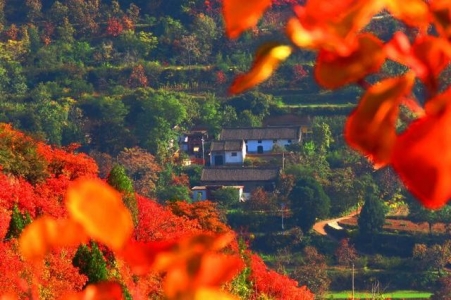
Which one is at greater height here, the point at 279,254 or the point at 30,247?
the point at 30,247

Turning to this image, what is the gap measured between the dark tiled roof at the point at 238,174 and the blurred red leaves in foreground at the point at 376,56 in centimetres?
1990

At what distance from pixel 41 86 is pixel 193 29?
4.55m

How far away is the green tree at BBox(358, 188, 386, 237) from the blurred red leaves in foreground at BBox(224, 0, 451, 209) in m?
17.0

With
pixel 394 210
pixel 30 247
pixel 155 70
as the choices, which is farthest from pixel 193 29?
pixel 30 247

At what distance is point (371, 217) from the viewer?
17.2 m

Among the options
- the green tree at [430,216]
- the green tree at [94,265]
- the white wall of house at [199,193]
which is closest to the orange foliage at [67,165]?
the green tree at [94,265]

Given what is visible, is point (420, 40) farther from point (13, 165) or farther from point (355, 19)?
point (13, 165)

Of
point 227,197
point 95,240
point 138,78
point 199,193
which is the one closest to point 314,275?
point 227,197

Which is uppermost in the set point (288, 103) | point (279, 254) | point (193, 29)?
point (193, 29)

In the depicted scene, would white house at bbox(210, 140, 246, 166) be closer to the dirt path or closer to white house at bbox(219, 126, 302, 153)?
white house at bbox(219, 126, 302, 153)

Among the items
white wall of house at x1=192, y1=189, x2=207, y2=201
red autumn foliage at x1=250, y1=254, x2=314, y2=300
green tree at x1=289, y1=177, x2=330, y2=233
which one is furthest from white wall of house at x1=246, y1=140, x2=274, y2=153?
red autumn foliage at x1=250, y1=254, x2=314, y2=300

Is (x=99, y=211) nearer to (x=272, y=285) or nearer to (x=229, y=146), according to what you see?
(x=272, y=285)

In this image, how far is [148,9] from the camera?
2892 centimetres

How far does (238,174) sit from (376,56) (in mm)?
20395
